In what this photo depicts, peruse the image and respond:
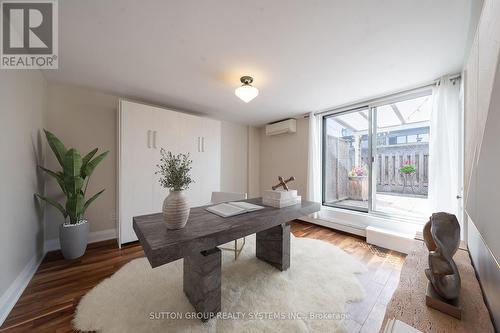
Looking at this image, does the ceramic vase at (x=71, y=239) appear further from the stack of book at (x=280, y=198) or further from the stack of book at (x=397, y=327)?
the stack of book at (x=397, y=327)

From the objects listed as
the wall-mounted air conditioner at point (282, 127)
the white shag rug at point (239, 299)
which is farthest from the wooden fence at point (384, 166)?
the white shag rug at point (239, 299)

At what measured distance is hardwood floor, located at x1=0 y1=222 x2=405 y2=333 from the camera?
133cm

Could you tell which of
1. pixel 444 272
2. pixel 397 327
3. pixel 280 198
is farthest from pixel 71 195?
pixel 444 272

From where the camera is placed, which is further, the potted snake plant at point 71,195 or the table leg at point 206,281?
the potted snake plant at point 71,195

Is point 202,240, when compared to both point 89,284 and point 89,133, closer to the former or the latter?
point 89,284

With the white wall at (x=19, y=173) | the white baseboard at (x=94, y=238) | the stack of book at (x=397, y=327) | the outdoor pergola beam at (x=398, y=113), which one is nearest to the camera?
the stack of book at (x=397, y=327)

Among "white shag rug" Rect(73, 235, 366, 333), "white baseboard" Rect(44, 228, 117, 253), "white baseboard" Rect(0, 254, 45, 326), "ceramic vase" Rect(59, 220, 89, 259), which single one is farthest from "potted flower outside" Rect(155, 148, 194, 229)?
"white baseboard" Rect(44, 228, 117, 253)

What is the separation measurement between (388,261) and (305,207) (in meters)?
1.49

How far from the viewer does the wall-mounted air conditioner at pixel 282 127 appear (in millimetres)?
3892

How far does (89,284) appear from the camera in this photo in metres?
1.74

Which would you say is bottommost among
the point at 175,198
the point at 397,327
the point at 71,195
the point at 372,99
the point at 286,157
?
the point at 397,327

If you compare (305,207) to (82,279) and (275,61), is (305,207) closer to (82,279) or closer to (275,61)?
(275,61)

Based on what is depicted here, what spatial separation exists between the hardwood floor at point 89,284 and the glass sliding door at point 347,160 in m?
0.86

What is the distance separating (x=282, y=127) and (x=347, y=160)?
1.53 m
